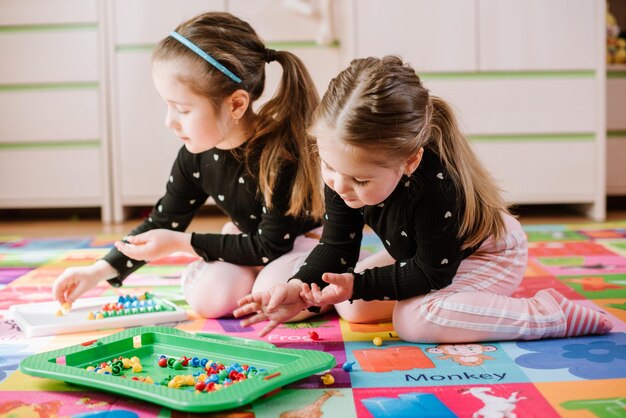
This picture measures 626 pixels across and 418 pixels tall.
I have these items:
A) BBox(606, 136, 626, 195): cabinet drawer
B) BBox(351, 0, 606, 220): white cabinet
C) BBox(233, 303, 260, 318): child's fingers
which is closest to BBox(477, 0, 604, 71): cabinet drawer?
BBox(351, 0, 606, 220): white cabinet

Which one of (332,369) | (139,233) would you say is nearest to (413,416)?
(332,369)

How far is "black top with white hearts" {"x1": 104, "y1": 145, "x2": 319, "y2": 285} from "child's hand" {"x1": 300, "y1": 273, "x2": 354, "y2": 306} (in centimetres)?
23

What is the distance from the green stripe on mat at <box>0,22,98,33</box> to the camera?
2.59 meters

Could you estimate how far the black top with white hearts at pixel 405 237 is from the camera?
1.12 metres

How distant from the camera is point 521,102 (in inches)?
98.1

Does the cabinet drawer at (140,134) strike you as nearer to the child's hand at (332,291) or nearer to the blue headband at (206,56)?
the blue headband at (206,56)

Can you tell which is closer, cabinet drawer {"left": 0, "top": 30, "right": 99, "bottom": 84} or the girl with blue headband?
the girl with blue headband

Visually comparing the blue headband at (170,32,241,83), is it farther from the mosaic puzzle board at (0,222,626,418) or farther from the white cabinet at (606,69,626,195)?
the white cabinet at (606,69,626,195)

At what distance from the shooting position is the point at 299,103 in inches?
52.5

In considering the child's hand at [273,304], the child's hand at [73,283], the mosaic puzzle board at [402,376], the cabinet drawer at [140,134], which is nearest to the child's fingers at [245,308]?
the child's hand at [273,304]

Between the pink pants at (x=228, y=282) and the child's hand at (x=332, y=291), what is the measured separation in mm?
223

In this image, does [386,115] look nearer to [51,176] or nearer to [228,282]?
[228,282]

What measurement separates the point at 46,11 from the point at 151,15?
351mm

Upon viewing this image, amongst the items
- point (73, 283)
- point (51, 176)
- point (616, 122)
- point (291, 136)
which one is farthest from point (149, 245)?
point (616, 122)
